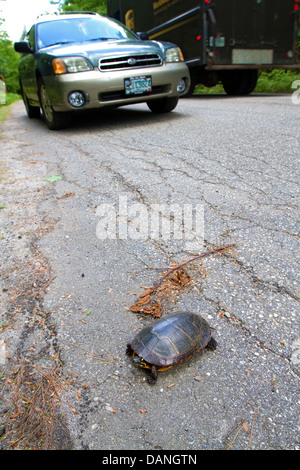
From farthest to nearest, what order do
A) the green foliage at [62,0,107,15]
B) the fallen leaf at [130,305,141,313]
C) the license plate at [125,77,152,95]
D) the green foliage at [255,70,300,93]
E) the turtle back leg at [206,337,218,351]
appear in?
1. the green foliage at [62,0,107,15]
2. the green foliage at [255,70,300,93]
3. the license plate at [125,77,152,95]
4. the fallen leaf at [130,305,141,313]
5. the turtle back leg at [206,337,218,351]

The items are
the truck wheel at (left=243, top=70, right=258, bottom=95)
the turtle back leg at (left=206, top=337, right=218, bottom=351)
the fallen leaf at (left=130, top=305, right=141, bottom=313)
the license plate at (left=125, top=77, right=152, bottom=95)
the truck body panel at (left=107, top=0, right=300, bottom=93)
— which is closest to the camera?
the turtle back leg at (left=206, top=337, right=218, bottom=351)

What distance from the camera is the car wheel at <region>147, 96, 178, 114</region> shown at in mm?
6035

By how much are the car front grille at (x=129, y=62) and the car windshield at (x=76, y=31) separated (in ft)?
3.35

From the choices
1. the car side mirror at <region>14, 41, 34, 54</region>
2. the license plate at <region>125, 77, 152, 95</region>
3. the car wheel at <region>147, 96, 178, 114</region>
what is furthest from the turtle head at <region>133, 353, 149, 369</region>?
the car side mirror at <region>14, 41, 34, 54</region>

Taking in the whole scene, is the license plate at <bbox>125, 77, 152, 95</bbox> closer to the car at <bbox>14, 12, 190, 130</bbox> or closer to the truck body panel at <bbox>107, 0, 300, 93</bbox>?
the car at <bbox>14, 12, 190, 130</bbox>

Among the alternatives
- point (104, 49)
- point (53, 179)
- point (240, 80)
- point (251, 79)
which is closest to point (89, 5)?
point (240, 80)

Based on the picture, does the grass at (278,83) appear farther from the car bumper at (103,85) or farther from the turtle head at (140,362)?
the turtle head at (140,362)

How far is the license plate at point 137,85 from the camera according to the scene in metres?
5.06

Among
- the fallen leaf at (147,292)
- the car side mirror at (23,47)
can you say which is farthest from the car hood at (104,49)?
the fallen leaf at (147,292)

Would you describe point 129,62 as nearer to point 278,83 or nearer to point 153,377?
point 153,377

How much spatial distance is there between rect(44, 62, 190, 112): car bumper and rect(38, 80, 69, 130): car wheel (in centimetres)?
27

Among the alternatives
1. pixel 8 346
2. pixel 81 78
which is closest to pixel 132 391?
pixel 8 346

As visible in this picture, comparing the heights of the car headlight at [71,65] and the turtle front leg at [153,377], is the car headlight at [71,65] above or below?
above

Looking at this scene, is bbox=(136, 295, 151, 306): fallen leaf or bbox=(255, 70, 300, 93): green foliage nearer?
bbox=(136, 295, 151, 306): fallen leaf
